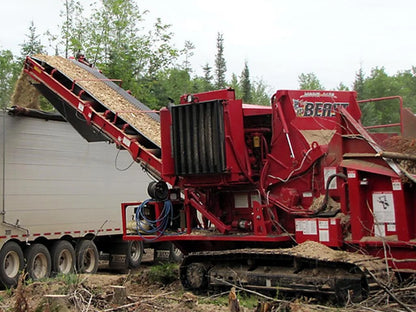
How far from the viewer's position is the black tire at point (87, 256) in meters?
14.9

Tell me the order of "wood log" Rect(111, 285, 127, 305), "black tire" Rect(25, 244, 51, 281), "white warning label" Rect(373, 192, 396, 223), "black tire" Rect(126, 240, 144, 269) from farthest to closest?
"black tire" Rect(126, 240, 144, 269) → "black tire" Rect(25, 244, 51, 281) → "white warning label" Rect(373, 192, 396, 223) → "wood log" Rect(111, 285, 127, 305)

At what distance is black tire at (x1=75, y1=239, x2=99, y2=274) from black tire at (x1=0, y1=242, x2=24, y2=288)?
2.12m

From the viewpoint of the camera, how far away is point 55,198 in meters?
14.1

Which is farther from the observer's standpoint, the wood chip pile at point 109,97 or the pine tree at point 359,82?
the pine tree at point 359,82

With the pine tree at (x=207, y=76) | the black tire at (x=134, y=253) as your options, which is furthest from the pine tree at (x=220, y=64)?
the black tire at (x=134, y=253)

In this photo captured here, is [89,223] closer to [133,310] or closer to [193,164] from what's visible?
[193,164]

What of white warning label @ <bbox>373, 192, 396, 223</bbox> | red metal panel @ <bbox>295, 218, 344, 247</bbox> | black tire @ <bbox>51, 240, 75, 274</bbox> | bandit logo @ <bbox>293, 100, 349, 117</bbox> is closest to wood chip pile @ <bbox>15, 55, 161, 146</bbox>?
bandit logo @ <bbox>293, 100, 349, 117</bbox>

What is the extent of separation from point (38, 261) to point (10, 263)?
0.95m

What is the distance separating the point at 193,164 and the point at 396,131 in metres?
3.15

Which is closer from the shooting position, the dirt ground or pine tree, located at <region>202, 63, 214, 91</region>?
the dirt ground

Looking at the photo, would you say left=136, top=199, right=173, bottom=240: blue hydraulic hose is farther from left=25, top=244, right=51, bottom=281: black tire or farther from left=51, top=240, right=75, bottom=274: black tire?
left=51, top=240, right=75, bottom=274: black tire

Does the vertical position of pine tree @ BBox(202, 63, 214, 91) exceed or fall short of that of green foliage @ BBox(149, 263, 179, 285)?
it exceeds it

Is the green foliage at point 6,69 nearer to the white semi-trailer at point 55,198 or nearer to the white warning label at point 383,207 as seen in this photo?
the white semi-trailer at point 55,198

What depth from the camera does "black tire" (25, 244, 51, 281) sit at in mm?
13164
